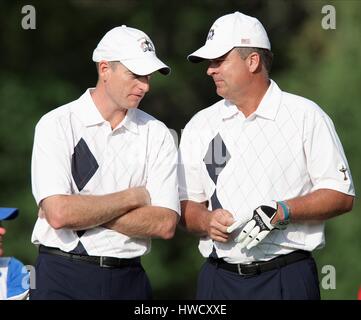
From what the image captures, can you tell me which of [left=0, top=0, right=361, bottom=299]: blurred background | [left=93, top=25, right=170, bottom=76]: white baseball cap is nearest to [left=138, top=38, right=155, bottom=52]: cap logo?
[left=93, top=25, right=170, bottom=76]: white baseball cap

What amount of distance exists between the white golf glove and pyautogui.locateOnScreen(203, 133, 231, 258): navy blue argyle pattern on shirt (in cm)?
35

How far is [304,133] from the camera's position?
824 cm

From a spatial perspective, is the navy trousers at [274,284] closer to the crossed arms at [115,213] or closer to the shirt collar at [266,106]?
the crossed arms at [115,213]

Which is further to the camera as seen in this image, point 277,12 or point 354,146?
point 277,12

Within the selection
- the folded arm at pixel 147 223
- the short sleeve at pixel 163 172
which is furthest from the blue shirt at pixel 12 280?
the short sleeve at pixel 163 172

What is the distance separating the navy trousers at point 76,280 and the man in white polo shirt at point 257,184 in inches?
26.0

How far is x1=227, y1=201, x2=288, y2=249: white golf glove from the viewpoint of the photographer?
7.96 m

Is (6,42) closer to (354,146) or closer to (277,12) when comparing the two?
(277,12)

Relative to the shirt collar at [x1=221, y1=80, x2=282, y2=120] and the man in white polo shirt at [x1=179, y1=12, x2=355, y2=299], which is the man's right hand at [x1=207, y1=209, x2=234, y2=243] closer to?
the man in white polo shirt at [x1=179, y1=12, x2=355, y2=299]
